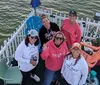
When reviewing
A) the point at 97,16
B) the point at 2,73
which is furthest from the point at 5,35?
the point at 2,73

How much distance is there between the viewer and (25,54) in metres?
5.02

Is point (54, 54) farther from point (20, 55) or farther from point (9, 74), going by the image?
point (9, 74)

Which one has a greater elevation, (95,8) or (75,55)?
(75,55)

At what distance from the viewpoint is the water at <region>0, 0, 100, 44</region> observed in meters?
12.2

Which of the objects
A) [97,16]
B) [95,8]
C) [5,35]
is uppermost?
[97,16]

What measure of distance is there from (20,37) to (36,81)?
1937 millimetres

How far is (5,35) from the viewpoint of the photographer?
1120 centimetres

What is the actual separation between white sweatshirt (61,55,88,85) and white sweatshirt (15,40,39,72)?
896 mm

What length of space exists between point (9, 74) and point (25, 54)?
0.97 metres

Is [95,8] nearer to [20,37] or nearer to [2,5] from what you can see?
[2,5]

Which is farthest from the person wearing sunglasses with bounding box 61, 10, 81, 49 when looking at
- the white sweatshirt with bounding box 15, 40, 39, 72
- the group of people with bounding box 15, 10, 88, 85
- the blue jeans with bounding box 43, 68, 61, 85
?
the white sweatshirt with bounding box 15, 40, 39, 72

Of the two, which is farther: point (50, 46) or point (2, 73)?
point (2, 73)

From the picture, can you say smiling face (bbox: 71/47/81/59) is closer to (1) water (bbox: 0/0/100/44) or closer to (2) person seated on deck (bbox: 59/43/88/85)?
(2) person seated on deck (bbox: 59/43/88/85)

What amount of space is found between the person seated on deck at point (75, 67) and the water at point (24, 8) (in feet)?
24.2
